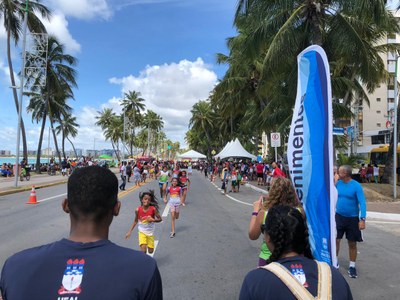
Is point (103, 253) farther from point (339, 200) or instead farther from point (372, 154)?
point (372, 154)

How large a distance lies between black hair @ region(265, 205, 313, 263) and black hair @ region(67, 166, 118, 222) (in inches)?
37.6

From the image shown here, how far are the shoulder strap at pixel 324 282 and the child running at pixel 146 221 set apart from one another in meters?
4.37

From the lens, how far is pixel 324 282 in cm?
189

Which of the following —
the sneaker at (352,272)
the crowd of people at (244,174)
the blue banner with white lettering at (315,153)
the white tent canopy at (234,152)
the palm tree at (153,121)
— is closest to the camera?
the blue banner with white lettering at (315,153)

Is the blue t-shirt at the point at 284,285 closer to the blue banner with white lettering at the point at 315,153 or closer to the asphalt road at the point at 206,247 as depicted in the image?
the blue banner with white lettering at the point at 315,153

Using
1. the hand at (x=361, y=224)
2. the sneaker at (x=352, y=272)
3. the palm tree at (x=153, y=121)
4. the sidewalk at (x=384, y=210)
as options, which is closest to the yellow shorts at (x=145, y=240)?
the sneaker at (x=352, y=272)

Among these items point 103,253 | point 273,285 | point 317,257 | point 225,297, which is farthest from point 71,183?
point 225,297

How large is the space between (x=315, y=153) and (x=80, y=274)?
2.51m

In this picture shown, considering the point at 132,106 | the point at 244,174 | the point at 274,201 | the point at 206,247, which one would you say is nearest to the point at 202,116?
the point at 132,106

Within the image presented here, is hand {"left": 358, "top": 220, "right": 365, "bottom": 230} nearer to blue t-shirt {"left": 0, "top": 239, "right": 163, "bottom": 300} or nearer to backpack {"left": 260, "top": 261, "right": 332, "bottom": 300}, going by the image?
backpack {"left": 260, "top": 261, "right": 332, "bottom": 300}

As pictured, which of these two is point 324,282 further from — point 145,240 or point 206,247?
point 206,247

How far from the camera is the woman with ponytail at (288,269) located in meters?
1.84

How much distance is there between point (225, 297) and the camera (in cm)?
493

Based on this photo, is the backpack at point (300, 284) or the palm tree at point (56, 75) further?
→ the palm tree at point (56, 75)
